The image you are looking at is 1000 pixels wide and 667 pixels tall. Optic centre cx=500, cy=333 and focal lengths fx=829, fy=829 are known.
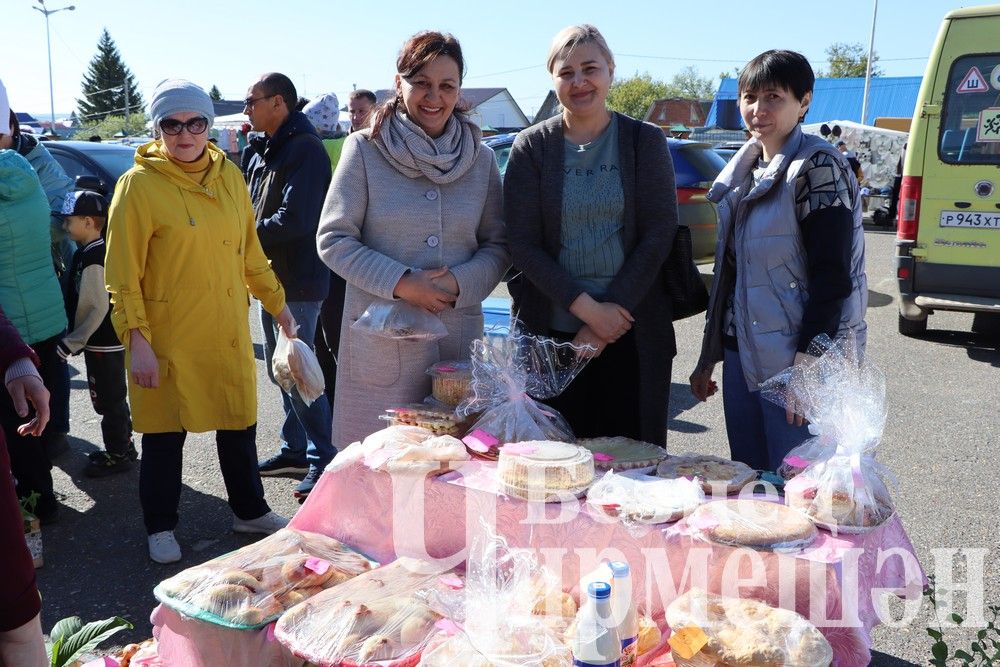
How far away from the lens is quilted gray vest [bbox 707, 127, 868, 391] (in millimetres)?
2465

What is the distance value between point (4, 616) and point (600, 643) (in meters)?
1.14

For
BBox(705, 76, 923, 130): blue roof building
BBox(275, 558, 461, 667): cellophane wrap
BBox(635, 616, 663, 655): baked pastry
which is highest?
BBox(705, 76, 923, 130): blue roof building

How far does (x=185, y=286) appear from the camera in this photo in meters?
3.27

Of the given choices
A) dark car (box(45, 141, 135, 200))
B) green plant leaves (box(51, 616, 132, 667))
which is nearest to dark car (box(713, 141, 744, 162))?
dark car (box(45, 141, 135, 200))

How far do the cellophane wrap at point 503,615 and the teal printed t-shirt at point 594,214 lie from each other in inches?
38.3

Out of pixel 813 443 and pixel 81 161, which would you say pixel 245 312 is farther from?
pixel 81 161

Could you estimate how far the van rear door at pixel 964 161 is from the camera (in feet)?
21.9

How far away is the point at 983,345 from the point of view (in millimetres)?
7438

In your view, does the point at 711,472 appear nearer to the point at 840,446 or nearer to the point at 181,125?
the point at 840,446

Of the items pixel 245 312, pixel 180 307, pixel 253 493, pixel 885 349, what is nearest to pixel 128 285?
pixel 180 307

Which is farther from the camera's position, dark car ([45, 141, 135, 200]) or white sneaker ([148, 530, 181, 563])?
dark car ([45, 141, 135, 200])

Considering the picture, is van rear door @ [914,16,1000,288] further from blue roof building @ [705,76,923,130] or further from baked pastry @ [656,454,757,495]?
blue roof building @ [705,76,923,130]

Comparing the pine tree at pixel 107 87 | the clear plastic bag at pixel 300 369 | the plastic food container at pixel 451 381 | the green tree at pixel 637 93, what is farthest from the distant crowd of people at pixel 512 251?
the pine tree at pixel 107 87

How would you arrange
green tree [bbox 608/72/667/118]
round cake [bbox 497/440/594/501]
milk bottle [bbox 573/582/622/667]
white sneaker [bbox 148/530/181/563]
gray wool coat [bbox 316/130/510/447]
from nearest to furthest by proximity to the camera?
milk bottle [bbox 573/582/622/667]
round cake [bbox 497/440/594/501]
gray wool coat [bbox 316/130/510/447]
white sneaker [bbox 148/530/181/563]
green tree [bbox 608/72/667/118]
